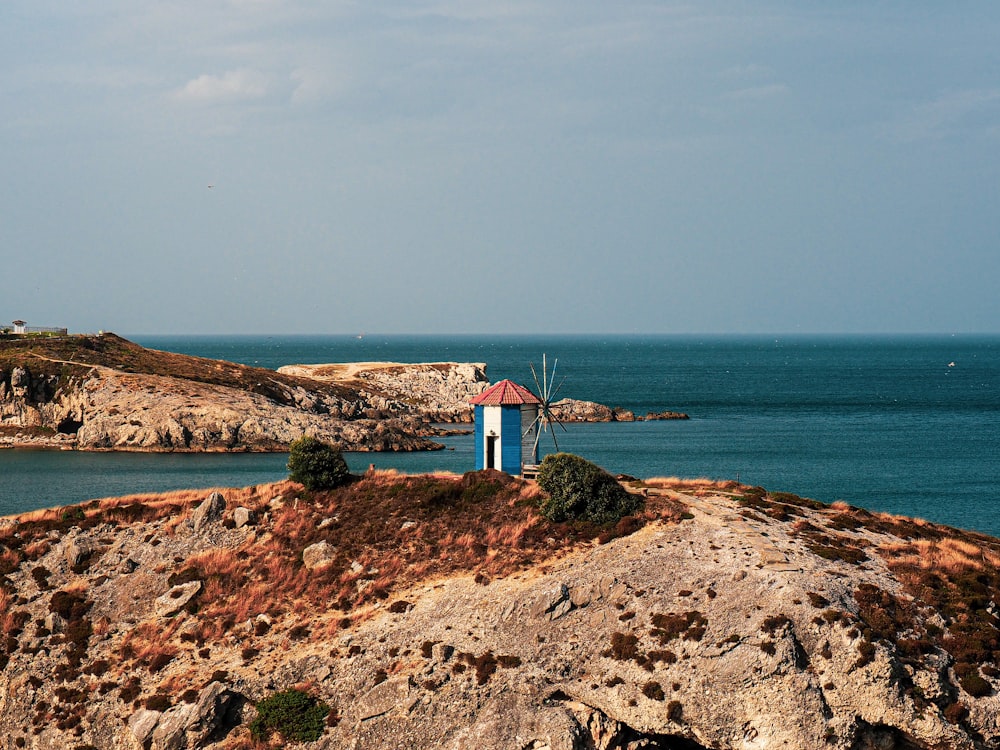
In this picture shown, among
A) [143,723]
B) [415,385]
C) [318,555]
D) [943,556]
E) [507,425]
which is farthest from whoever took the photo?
[415,385]

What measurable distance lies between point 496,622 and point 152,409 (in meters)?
97.2

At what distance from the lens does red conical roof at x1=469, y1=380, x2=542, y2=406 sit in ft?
185

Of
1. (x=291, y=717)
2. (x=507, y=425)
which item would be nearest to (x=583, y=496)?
(x=507, y=425)

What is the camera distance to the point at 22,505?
86.8 metres

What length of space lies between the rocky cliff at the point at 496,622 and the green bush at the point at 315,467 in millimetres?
974

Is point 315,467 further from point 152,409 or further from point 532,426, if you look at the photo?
point 152,409

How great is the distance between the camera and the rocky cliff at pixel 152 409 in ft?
415

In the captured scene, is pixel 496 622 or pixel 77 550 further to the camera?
pixel 77 550

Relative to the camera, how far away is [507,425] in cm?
5681

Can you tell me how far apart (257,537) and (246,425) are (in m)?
79.1

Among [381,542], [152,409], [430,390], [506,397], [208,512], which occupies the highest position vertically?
[506,397]

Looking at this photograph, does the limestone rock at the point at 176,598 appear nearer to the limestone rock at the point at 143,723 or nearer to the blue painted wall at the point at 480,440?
the limestone rock at the point at 143,723

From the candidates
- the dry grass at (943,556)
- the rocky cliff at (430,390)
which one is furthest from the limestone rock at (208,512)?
the rocky cliff at (430,390)

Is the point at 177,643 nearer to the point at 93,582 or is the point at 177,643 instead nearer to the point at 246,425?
the point at 93,582
